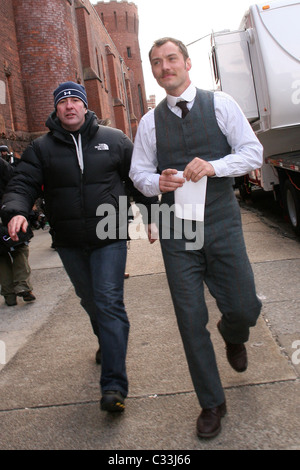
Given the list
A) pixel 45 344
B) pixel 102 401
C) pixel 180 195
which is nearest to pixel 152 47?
pixel 180 195

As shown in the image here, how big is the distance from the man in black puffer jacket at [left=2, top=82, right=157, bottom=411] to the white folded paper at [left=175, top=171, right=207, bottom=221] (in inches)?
20.7

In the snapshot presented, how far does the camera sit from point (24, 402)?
3.81m

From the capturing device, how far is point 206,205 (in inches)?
121

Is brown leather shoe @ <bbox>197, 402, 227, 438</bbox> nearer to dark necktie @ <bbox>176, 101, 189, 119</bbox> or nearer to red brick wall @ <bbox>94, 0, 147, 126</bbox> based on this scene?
dark necktie @ <bbox>176, 101, 189, 119</bbox>

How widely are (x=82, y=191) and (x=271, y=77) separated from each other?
19.6ft

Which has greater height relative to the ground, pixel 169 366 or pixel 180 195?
pixel 180 195

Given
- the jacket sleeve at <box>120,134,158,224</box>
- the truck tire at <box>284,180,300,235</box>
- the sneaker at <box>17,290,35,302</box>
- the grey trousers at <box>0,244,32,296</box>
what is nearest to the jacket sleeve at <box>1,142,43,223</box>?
the jacket sleeve at <box>120,134,158,224</box>

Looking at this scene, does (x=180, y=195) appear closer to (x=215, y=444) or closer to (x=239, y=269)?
(x=239, y=269)

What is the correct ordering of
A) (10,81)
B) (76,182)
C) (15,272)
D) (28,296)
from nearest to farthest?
(76,182), (15,272), (28,296), (10,81)

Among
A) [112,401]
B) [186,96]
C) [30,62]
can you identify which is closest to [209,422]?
[112,401]

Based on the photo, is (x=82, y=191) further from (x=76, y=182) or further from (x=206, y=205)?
(x=206, y=205)

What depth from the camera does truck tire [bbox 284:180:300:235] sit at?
8.83 m
